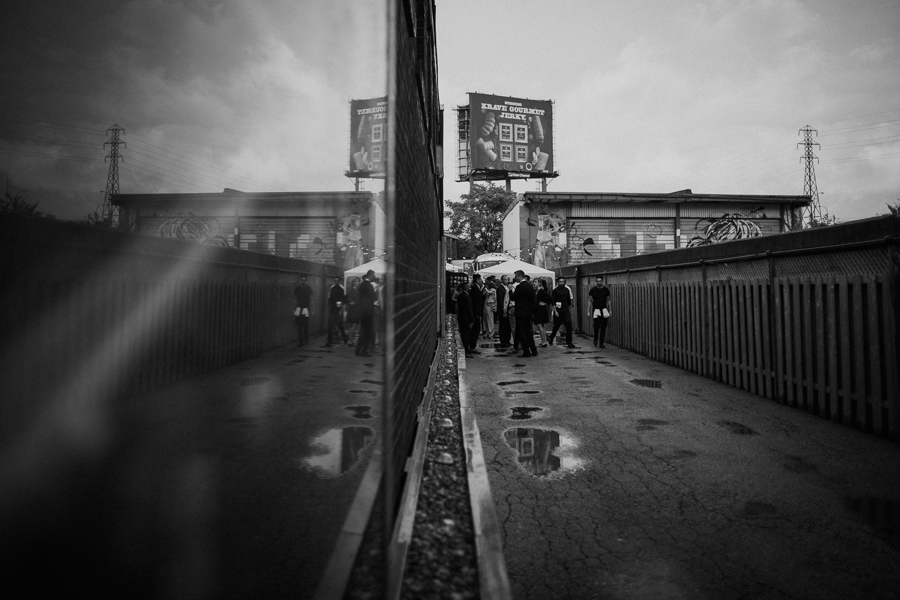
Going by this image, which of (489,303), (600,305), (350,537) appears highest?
(489,303)

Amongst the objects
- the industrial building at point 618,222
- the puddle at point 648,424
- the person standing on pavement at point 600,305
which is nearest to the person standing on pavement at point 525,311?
the person standing on pavement at point 600,305

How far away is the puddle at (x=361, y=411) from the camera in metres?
0.97

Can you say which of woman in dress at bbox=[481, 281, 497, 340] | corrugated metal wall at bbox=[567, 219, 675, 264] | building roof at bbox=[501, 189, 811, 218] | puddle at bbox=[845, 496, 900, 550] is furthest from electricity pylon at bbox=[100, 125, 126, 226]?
corrugated metal wall at bbox=[567, 219, 675, 264]

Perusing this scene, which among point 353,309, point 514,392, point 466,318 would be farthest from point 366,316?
point 466,318

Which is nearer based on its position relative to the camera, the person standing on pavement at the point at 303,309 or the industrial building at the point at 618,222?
the person standing on pavement at the point at 303,309

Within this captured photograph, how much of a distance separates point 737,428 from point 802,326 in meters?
1.54

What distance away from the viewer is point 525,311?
32.7 ft

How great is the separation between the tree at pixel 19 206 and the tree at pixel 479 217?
157 feet

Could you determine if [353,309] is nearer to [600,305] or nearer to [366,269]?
[366,269]

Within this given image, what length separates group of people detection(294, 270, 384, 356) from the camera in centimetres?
83

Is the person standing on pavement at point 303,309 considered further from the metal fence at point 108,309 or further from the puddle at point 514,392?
the puddle at point 514,392

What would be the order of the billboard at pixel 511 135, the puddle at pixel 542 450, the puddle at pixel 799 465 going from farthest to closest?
the billboard at pixel 511 135
the puddle at pixel 542 450
the puddle at pixel 799 465

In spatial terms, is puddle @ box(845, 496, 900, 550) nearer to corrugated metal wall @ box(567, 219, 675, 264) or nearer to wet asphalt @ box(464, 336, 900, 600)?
wet asphalt @ box(464, 336, 900, 600)

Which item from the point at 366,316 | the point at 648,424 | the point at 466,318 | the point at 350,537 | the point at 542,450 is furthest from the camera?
the point at 466,318
